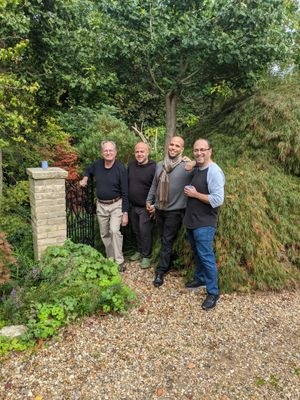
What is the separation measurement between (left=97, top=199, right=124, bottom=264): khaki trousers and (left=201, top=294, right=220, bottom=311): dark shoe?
1360mm

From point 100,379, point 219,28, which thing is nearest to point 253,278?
point 100,379

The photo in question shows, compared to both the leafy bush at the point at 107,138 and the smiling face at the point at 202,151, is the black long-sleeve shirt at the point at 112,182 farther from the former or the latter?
the leafy bush at the point at 107,138

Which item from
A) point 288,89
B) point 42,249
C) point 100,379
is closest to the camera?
point 100,379

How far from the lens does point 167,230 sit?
3.95m

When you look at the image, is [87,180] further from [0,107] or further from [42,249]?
[0,107]

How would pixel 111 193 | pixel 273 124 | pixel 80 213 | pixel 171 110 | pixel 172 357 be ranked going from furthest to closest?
1. pixel 171 110
2. pixel 80 213
3. pixel 273 124
4. pixel 111 193
5. pixel 172 357

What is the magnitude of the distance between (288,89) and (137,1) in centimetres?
277

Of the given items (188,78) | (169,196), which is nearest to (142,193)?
(169,196)

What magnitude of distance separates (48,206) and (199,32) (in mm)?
2827

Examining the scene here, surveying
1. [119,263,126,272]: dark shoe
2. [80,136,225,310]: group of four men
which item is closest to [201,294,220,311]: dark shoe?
[80,136,225,310]: group of four men

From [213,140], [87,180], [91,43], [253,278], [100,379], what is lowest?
[100,379]

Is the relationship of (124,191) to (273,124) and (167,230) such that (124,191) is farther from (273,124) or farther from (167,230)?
(273,124)

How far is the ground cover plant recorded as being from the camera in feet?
9.84

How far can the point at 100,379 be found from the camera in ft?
8.21
